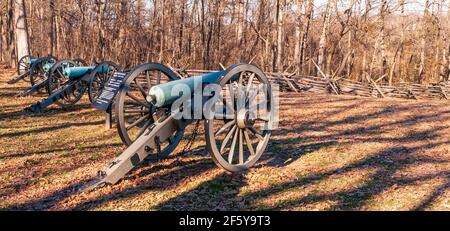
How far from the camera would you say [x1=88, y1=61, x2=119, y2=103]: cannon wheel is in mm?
9992

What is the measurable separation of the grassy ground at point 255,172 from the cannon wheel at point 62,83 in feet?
3.76

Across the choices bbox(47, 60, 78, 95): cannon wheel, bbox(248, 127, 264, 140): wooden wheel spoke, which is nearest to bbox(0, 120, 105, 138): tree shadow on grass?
bbox(47, 60, 78, 95): cannon wheel

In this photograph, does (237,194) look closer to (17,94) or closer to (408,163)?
(408,163)

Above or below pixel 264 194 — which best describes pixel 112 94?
above

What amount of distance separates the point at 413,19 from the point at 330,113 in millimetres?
27394

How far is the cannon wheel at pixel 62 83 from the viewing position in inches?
405

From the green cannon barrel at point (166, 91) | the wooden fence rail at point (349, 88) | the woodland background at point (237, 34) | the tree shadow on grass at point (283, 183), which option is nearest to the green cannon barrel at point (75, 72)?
the tree shadow on grass at point (283, 183)

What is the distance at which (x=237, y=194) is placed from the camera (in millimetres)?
4949

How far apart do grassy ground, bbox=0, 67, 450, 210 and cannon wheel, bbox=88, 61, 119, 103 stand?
1.13 m

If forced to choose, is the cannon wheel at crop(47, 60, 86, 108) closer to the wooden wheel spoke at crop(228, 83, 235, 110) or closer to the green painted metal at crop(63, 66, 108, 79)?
the green painted metal at crop(63, 66, 108, 79)

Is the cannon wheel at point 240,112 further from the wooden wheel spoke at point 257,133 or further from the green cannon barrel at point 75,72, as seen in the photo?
the green cannon barrel at point 75,72

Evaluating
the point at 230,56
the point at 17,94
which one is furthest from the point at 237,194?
the point at 230,56

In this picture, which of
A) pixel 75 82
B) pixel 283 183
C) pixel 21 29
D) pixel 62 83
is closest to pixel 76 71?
pixel 75 82

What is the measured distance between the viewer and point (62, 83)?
1080cm
